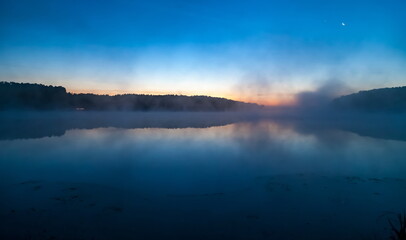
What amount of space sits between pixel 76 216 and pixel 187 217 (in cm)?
247

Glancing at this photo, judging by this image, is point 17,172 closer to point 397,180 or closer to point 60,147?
point 60,147

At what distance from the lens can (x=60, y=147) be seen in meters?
12.8

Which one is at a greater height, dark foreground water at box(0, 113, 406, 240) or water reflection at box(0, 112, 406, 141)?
water reflection at box(0, 112, 406, 141)

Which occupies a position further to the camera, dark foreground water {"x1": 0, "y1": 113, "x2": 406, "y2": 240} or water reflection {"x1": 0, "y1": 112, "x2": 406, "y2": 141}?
water reflection {"x1": 0, "y1": 112, "x2": 406, "y2": 141}

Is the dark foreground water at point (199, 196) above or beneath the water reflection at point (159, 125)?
beneath

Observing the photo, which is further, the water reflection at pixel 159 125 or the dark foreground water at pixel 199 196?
the water reflection at pixel 159 125

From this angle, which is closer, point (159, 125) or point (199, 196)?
point (199, 196)

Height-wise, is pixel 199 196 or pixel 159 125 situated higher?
pixel 159 125

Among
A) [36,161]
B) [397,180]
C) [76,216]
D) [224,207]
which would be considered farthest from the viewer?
[36,161]

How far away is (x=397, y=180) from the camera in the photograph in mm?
7430

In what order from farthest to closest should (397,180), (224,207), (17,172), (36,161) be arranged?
(36,161)
(17,172)
(397,180)
(224,207)

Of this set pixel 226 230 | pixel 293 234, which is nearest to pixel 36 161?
pixel 226 230

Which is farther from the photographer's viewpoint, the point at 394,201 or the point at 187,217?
the point at 394,201

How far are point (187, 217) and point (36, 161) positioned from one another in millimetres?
8283
